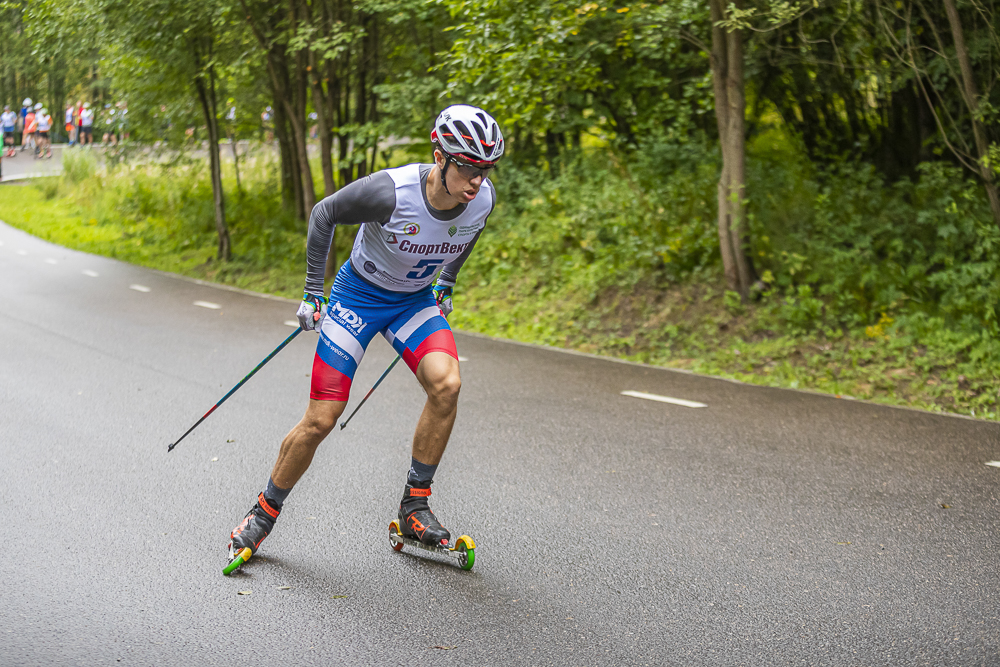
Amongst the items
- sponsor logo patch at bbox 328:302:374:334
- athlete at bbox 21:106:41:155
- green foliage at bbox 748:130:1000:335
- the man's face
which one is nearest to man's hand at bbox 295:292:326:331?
sponsor logo patch at bbox 328:302:374:334

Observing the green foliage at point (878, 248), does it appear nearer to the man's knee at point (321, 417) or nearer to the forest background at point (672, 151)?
the forest background at point (672, 151)

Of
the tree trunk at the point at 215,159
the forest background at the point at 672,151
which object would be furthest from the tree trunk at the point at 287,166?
the tree trunk at the point at 215,159

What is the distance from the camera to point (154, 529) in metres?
4.77

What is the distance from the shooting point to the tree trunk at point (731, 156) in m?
9.74

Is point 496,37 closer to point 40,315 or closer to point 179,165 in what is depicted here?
point 40,315

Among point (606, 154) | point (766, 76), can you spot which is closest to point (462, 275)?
point (606, 154)

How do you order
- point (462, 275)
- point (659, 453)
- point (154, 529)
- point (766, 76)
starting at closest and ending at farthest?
point (154, 529) → point (659, 453) → point (766, 76) → point (462, 275)

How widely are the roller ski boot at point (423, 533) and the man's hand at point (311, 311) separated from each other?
0.97 m

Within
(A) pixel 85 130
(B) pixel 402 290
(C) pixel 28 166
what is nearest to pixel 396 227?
(B) pixel 402 290

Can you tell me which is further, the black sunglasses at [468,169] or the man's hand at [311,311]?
the man's hand at [311,311]

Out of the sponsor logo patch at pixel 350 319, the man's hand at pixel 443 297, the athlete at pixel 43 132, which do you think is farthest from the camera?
the athlete at pixel 43 132

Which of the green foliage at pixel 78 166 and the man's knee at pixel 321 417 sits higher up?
the green foliage at pixel 78 166

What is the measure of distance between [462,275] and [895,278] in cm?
602

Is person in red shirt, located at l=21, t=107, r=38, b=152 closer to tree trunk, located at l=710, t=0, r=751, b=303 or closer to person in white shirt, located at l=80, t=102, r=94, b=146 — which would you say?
person in white shirt, located at l=80, t=102, r=94, b=146
